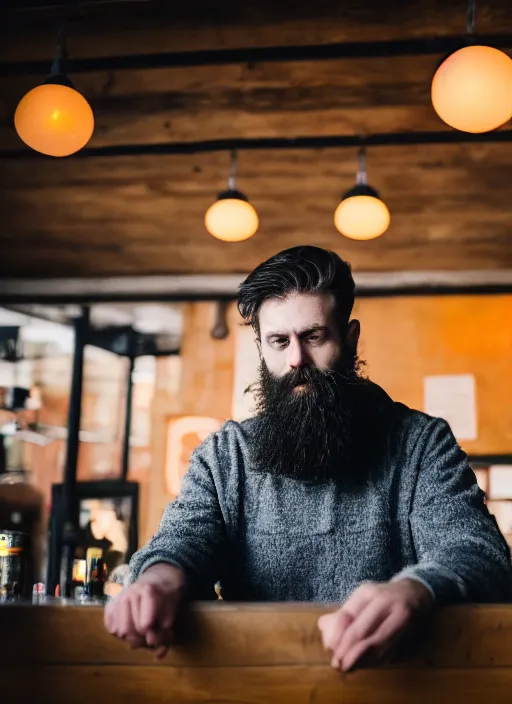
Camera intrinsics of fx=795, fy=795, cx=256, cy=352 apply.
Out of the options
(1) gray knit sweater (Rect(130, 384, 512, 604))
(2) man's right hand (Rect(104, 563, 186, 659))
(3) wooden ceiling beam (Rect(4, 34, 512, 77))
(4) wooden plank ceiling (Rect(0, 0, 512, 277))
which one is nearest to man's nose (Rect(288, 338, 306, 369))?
(1) gray knit sweater (Rect(130, 384, 512, 604))

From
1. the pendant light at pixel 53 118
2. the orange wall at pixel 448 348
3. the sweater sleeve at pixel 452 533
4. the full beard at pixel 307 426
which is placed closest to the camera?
the sweater sleeve at pixel 452 533

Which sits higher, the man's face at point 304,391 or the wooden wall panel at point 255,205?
the wooden wall panel at point 255,205

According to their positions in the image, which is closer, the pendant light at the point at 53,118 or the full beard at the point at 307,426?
the full beard at the point at 307,426

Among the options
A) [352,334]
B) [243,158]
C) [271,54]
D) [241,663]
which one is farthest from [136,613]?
[243,158]

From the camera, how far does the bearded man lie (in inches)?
54.8

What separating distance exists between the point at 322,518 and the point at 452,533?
0.90ft

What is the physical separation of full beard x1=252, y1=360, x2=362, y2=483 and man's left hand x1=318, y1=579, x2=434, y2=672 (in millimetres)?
617

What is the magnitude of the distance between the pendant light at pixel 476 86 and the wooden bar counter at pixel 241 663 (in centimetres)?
178

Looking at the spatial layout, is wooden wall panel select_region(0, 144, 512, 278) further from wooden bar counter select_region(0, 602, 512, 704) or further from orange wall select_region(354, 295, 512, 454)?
wooden bar counter select_region(0, 602, 512, 704)

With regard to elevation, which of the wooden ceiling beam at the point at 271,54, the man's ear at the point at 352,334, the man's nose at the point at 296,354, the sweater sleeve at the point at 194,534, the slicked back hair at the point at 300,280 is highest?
the wooden ceiling beam at the point at 271,54

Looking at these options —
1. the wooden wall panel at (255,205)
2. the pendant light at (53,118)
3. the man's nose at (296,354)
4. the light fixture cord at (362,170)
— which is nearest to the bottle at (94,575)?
the pendant light at (53,118)

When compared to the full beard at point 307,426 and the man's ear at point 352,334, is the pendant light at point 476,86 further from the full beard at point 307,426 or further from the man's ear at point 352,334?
the full beard at point 307,426

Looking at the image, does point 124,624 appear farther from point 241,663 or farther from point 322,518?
point 322,518

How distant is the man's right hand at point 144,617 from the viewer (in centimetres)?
95
